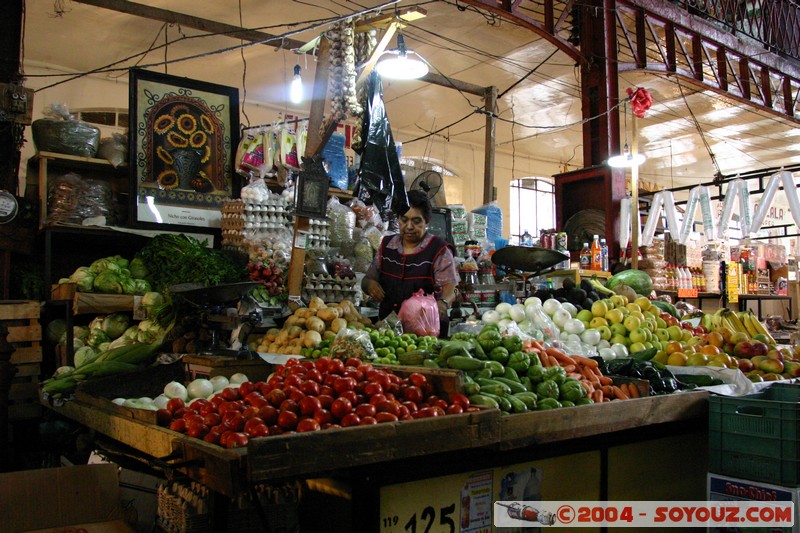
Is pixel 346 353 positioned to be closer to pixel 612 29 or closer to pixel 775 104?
pixel 612 29

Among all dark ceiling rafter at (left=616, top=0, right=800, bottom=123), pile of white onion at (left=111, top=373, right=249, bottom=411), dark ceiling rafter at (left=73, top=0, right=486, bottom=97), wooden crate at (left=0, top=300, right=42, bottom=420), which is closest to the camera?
pile of white onion at (left=111, top=373, right=249, bottom=411)

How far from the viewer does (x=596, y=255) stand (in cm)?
777

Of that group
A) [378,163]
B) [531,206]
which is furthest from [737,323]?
[531,206]

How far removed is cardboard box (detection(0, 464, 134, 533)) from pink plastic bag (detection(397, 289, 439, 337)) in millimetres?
1998

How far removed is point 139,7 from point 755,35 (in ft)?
34.6

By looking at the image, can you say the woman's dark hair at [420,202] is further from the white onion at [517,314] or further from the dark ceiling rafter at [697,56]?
the dark ceiling rafter at [697,56]

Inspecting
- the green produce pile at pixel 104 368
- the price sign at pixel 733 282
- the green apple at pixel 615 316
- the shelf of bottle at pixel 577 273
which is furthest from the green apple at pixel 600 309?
the price sign at pixel 733 282

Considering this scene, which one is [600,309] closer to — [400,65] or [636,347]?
[636,347]

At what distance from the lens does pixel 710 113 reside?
13.2 metres

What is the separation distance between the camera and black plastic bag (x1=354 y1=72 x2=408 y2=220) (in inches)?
204

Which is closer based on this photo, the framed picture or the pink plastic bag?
the pink plastic bag

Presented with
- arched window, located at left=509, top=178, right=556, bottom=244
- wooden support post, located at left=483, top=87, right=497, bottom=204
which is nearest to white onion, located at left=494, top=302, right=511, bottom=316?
wooden support post, located at left=483, top=87, right=497, bottom=204

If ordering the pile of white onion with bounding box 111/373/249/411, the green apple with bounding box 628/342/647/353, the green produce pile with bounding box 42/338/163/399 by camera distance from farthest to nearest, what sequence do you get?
the green apple with bounding box 628/342/647/353
the green produce pile with bounding box 42/338/163/399
the pile of white onion with bounding box 111/373/249/411

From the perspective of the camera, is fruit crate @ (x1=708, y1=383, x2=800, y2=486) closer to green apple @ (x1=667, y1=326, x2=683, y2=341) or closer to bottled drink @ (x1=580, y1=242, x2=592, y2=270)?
green apple @ (x1=667, y1=326, x2=683, y2=341)
